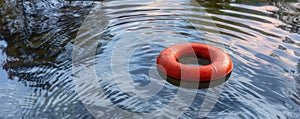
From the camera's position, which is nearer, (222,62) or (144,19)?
(222,62)

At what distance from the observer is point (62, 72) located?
4.39m

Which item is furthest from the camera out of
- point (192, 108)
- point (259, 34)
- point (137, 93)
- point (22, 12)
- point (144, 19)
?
point (22, 12)

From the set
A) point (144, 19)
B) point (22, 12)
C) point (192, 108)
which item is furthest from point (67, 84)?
point (22, 12)

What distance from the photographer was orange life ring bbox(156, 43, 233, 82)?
4.16 meters

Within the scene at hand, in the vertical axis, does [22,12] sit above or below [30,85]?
above

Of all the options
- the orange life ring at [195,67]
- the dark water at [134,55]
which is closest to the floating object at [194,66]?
the orange life ring at [195,67]

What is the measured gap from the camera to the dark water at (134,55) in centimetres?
375

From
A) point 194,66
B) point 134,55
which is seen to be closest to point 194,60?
point 194,66

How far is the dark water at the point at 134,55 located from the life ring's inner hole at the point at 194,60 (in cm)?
35

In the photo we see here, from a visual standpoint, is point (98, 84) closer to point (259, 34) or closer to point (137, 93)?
point (137, 93)

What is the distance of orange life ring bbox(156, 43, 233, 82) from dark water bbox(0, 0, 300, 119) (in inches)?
6.1

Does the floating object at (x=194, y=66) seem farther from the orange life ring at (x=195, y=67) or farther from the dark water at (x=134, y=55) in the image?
the dark water at (x=134, y=55)

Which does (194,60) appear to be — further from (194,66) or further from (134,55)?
(134,55)

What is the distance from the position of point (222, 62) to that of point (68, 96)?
181 cm
